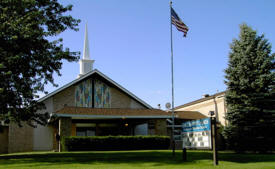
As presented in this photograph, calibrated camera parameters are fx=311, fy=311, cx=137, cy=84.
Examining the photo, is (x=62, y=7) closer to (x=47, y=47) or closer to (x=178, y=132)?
(x=47, y=47)

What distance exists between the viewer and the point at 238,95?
2658 cm

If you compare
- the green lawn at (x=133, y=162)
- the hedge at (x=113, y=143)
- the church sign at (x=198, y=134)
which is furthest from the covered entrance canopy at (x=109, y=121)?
the church sign at (x=198, y=134)

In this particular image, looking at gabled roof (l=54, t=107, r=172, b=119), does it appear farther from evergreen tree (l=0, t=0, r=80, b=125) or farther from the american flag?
the american flag

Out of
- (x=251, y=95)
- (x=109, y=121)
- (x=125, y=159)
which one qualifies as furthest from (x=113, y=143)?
(x=251, y=95)

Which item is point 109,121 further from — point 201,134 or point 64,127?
point 201,134

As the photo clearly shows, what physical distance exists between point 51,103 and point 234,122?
16.9m

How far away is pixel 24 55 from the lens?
16719 millimetres

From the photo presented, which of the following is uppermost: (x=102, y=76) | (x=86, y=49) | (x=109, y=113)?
(x=86, y=49)

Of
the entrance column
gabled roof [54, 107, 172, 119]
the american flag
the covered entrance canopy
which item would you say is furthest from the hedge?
the american flag

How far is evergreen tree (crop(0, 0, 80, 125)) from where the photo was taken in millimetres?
15828

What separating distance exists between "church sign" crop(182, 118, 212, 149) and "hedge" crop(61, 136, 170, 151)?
29.1ft

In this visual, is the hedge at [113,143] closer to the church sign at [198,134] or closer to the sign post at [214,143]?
the church sign at [198,134]

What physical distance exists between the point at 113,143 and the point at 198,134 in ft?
35.8

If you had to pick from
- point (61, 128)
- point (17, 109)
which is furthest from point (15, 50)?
point (61, 128)
